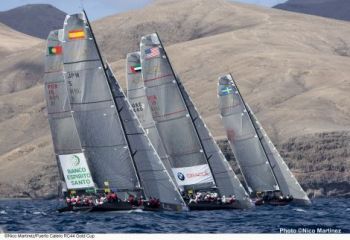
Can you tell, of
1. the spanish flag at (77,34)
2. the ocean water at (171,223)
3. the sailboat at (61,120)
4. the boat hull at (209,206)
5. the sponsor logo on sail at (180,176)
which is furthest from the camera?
the sponsor logo on sail at (180,176)

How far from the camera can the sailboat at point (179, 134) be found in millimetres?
63219

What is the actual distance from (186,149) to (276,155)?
1463 cm

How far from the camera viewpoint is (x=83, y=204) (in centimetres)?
5828

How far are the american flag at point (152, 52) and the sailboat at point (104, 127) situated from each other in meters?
7.18

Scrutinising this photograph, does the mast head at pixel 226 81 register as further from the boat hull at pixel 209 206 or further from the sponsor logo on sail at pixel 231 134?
the boat hull at pixel 209 206

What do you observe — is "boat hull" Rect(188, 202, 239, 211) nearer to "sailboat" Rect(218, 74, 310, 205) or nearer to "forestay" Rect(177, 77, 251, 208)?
"forestay" Rect(177, 77, 251, 208)

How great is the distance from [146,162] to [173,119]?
7.13 m

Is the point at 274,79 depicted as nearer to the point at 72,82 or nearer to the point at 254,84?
the point at 254,84

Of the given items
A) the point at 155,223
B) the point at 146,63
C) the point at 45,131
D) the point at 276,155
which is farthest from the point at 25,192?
the point at 155,223

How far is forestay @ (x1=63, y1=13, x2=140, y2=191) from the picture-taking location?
56.5 meters

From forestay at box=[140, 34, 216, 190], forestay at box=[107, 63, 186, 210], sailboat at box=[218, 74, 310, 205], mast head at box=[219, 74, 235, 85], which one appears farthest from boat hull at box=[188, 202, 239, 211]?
mast head at box=[219, 74, 235, 85]

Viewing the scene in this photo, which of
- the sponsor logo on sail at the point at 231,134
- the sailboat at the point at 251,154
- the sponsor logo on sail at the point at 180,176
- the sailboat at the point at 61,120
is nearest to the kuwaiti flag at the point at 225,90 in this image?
the sailboat at the point at 251,154

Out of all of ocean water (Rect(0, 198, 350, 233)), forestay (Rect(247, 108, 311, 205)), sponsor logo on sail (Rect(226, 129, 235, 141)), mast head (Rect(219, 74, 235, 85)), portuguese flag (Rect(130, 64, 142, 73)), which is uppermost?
portuguese flag (Rect(130, 64, 142, 73))

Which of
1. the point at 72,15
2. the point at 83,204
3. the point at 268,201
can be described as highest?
the point at 72,15
